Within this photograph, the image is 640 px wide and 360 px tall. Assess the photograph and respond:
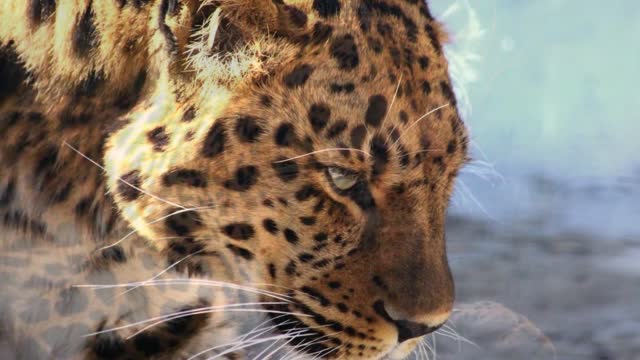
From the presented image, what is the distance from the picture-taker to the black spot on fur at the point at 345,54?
1.71m

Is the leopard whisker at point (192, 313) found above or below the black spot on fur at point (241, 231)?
below

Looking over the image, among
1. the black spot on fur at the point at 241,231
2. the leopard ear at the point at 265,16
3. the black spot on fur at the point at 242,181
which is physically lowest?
the black spot on fur at the point at 241,231

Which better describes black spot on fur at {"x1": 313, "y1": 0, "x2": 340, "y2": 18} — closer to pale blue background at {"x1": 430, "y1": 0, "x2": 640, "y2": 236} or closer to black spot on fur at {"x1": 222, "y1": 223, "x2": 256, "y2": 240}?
pale blue background at {"x1": 430, "y1": 0, "x2": 640, "y2": 236}

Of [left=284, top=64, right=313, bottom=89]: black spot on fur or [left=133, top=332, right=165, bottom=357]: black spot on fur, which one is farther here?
[left=133, top=332, right=165, bottom=357]: black spot on fur

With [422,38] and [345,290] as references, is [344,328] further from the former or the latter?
[422,38]

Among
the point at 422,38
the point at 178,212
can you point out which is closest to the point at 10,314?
the point at 178,212

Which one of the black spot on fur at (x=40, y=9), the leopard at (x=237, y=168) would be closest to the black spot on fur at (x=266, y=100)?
the leopard at (x=237, y=168)

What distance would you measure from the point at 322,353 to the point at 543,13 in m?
0.75

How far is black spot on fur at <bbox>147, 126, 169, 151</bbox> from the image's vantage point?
170 centimetres

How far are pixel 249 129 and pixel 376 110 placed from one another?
0.22 meters

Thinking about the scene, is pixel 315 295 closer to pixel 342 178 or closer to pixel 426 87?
pixel 342 178

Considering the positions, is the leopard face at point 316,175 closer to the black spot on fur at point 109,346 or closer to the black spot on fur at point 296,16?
the black spot on fur at point 296,16

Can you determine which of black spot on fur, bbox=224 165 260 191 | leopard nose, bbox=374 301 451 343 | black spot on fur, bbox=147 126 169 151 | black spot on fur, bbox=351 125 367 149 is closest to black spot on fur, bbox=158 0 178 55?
black spot on fur, bbox=147 126 169 151

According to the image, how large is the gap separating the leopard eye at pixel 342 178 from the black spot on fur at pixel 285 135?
0.08 m
